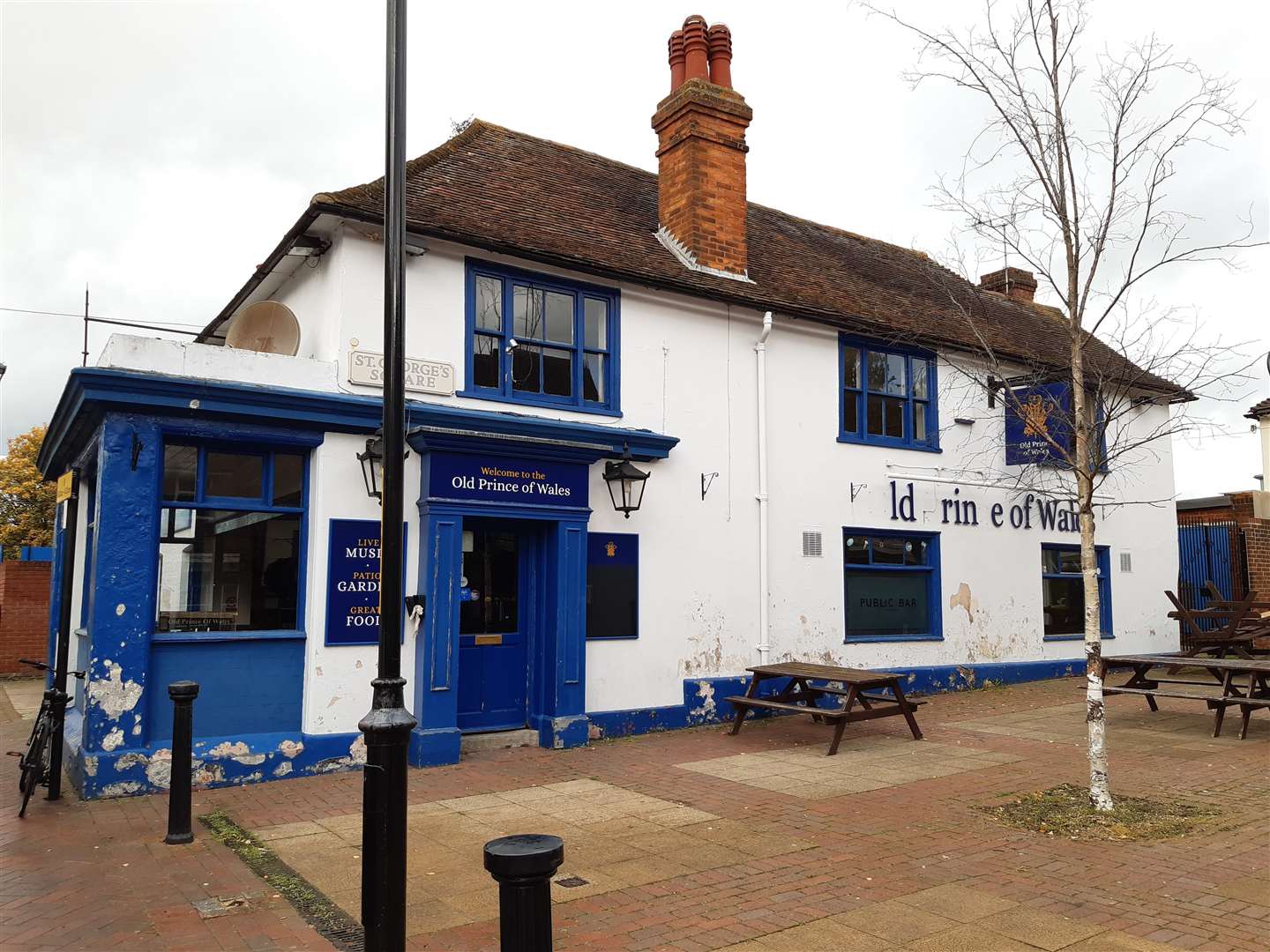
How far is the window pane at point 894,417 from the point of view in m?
13.9

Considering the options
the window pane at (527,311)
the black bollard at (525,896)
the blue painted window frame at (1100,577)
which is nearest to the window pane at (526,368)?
the window pane at (527,311)

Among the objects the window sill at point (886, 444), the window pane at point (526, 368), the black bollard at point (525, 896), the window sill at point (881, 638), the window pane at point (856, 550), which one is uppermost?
the window pane at point (526, 368)

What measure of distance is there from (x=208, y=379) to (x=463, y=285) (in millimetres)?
2757

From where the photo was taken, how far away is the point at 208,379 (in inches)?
344


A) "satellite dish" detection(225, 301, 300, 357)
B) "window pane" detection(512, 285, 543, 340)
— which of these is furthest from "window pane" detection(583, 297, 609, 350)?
"satellite dish" detection(225, 301, 300, 357)

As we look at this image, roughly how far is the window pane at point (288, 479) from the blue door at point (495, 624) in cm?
168

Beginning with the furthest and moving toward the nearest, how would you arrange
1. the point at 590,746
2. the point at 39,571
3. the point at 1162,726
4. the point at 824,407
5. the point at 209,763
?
the point at 39,571, the point at 824,407, the point at 1162,726, the point at 590,746, the point at 209,763

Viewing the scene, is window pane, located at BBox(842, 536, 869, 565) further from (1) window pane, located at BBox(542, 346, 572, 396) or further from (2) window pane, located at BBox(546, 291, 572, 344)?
(2) window pane, located at BBox(546, 291, 572, 344)

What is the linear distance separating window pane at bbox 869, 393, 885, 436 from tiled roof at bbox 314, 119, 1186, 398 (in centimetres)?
90

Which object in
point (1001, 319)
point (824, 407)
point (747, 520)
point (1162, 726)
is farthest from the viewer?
point (1001, 319)

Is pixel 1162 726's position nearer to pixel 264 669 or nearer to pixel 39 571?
pixel 264 669

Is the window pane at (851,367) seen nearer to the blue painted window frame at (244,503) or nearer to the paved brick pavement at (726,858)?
the paved brick pavement at (726,858)

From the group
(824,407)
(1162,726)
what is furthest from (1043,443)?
(1162,726)

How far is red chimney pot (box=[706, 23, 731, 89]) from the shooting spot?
1351 cm
